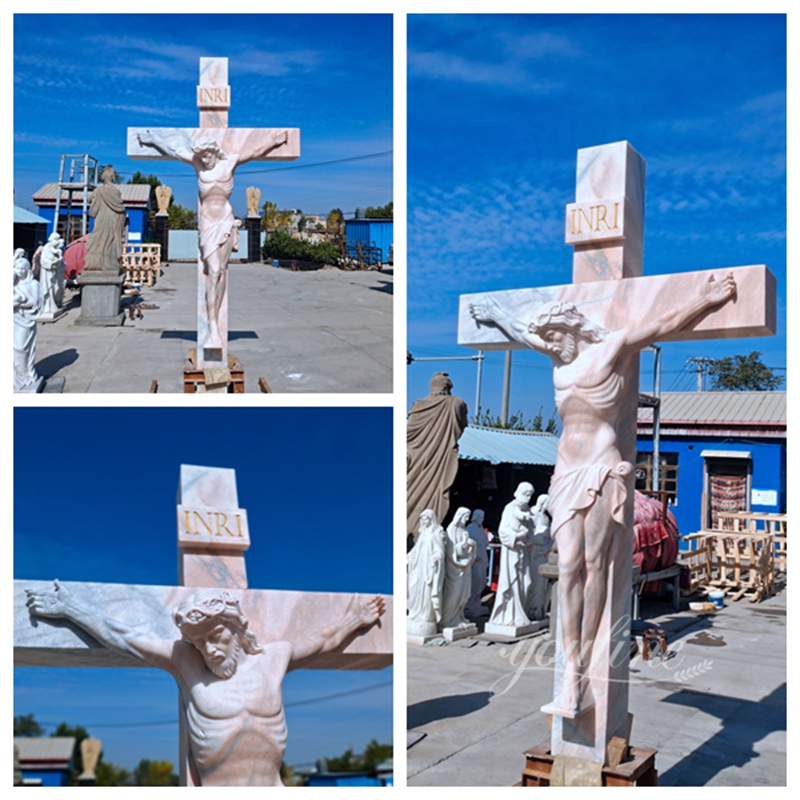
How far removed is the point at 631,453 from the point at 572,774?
1.59m

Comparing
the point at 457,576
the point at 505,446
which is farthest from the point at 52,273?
the point at 457,576

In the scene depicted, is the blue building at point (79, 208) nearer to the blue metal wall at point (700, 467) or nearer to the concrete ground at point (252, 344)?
the concrete ground at point (252, 344)

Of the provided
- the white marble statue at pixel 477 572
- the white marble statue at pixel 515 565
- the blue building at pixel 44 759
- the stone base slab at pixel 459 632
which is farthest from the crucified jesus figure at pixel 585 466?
the white marble statue at pixel 477 572

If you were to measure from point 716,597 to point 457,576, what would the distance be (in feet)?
15.4

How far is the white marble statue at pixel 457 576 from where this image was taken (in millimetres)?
9688

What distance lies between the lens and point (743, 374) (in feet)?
117

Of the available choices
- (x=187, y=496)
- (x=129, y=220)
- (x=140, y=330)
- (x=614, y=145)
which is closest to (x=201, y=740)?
(x=187, y=496)

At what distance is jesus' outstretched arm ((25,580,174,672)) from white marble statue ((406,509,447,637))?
19.4 feet

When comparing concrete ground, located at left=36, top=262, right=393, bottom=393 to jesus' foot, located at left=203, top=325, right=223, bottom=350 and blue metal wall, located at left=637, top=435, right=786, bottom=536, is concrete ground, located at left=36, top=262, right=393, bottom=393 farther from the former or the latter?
blue metal wall, located at left=637, top=435, right=786, bottom=536

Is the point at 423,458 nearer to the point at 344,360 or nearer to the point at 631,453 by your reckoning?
the point at 344,360

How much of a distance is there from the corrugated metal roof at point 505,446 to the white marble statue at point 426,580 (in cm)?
426

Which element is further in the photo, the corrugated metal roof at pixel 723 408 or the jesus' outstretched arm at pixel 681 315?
the corrugated metal roof at pixel 723 408

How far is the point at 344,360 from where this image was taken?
11.1m

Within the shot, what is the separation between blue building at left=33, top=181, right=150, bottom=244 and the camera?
Result: 80.2 feet
